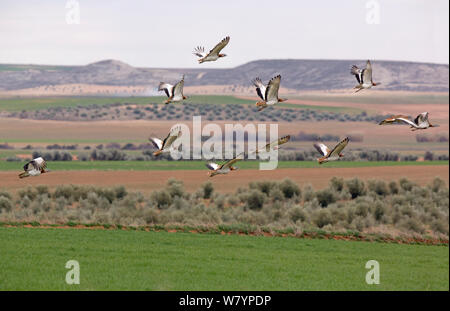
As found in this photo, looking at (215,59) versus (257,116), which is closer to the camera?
(215,59)

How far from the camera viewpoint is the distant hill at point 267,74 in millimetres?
73850

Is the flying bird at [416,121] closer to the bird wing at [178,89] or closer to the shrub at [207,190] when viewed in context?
the bird wing at [178,89]

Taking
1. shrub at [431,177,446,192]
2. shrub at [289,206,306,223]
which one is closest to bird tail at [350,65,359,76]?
shrub at [289,206,306,223]

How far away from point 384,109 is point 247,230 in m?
119

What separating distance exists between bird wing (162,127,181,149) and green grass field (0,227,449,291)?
19882mm

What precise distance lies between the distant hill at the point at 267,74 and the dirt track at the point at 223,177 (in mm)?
9530

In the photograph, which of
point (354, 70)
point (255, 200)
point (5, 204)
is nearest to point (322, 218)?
point (255, 200)

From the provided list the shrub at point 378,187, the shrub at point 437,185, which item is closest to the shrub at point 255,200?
the shrub at point 378,187

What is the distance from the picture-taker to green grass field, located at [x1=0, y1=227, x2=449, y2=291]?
104 feet

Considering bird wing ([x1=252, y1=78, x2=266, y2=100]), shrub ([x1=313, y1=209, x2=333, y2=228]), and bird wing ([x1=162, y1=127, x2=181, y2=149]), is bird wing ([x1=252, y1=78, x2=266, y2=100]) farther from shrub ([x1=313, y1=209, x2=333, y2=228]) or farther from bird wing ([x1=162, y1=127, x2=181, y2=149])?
shrub ([x1=313, y1=209, x2=333, y2=228])

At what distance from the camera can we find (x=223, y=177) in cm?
9256
